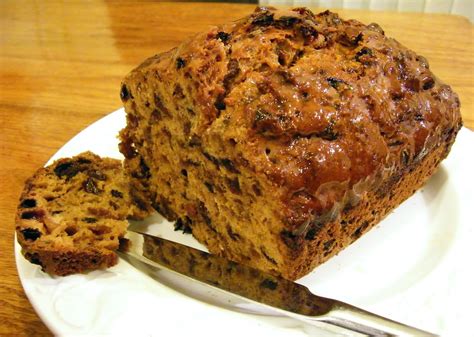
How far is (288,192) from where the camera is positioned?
1.53 metres

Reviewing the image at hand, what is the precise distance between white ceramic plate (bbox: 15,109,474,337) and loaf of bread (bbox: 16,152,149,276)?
0.07 meters

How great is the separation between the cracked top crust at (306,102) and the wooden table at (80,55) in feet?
3.36

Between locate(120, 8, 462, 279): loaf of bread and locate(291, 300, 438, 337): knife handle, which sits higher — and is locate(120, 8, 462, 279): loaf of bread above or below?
above

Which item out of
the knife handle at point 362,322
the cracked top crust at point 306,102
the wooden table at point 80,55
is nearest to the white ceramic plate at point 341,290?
the knife handle at point 362,322

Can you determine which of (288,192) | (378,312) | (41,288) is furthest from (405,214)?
(41,288)

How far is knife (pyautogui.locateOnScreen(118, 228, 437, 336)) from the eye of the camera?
1.49 metres

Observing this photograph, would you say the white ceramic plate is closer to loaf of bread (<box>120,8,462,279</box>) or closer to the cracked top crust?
loaf of bread (<box>120,8,462,279</box>)

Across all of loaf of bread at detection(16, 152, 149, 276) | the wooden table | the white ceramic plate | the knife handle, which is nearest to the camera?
the knife handle

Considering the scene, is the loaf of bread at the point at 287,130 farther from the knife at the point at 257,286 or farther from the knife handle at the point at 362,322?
the knife handle at the point at 362,322

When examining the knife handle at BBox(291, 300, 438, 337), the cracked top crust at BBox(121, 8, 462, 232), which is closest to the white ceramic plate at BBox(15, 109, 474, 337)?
the knife handle at BBox(291, 300, 438, 337)

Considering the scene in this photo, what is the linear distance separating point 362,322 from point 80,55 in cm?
305

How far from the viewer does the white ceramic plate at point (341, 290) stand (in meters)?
1.55

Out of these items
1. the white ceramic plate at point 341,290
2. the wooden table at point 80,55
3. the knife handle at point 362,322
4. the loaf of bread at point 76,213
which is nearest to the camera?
the knife handle at point 362,322

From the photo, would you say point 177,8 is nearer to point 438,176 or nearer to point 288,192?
point 438,176
